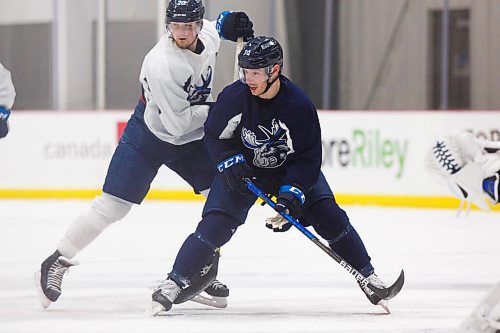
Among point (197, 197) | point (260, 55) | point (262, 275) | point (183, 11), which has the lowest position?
point (197, 197)

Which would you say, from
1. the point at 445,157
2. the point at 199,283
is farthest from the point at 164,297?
the point at 445,157

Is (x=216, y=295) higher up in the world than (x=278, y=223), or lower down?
lower down

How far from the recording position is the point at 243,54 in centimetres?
360

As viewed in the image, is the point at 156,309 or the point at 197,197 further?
the point at 197,197

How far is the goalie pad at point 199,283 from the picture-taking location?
12.3 feet

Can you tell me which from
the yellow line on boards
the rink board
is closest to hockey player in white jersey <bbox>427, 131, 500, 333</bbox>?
the yellow line on boards

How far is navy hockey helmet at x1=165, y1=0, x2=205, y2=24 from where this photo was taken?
3.78 m

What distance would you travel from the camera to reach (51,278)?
398 cm

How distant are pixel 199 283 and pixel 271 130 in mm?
588

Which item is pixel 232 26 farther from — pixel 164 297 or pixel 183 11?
pixel 164 297

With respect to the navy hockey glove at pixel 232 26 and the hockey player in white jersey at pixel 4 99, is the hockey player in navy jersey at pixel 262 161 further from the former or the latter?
the hockey player in white jersey at pixel 4 99

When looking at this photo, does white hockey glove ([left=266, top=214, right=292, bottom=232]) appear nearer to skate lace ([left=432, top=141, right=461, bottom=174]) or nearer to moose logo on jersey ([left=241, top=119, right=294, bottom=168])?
moose logo on jersey ([left=241, top=119, right=294, bottom=168])

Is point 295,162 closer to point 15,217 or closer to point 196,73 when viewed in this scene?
point 196,73

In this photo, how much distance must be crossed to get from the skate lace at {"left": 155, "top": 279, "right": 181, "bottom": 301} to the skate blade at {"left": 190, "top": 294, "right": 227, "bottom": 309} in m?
0.27
